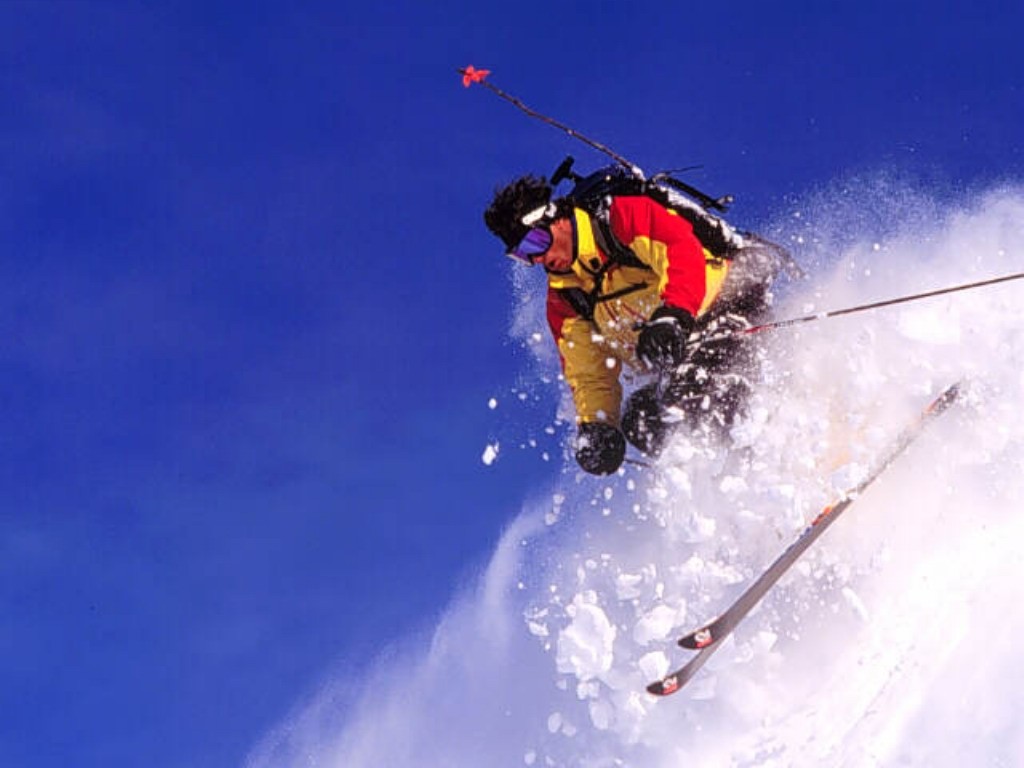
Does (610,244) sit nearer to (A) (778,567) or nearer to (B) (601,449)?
(B) (601,449)

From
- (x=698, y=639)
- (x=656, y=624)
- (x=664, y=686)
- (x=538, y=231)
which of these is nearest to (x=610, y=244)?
(x=538, y=231)

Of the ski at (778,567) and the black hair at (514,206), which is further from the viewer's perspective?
the ski at (778,567)

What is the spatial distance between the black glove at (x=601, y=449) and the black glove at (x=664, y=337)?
828 millimetres

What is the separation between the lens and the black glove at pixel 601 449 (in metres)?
5.78

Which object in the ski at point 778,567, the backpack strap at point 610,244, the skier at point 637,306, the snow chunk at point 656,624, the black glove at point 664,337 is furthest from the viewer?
the snow chunk at point 656,624

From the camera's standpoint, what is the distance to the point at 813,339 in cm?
720

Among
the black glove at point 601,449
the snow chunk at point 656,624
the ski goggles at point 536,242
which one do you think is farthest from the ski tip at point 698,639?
the ski goggles at point 536,242

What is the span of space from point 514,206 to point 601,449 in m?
1.51

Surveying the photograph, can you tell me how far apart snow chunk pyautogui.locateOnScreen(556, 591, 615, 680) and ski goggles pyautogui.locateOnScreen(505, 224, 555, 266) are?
2.72m

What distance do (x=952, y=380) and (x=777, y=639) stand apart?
249cm

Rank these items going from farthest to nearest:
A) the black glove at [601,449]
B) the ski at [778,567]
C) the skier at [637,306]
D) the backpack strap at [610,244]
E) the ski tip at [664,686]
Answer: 1. the ski at [778,567]
2. the ski tip at [664,686]
3. the black glove at [601,449]
4. the backpack strap at [610,244]
5. the skier at [637,306]

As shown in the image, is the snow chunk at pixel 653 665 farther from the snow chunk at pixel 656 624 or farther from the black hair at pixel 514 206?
the black hair at pixel 514 206

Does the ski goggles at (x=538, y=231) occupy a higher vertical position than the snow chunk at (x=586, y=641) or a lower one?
higher

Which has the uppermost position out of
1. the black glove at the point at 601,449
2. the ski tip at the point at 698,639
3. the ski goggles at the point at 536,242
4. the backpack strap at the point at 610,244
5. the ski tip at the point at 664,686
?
the ski goggles at the point at 536,242
